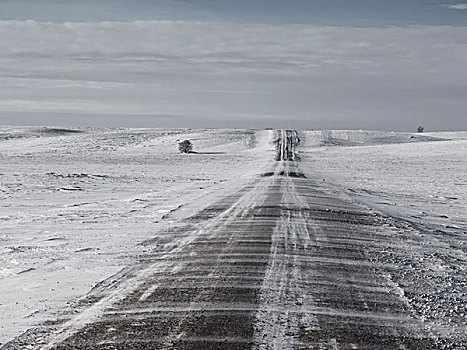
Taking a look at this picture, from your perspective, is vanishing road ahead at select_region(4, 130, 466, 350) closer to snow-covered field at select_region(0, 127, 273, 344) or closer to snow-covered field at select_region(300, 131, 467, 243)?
snow-covered field at select_region(0, 127, 273, 344)

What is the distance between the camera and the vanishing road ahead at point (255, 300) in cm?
507

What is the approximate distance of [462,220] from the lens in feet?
48.4

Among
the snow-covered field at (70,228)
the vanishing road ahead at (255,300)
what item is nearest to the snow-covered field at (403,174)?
the vanishing road ahead at (255,300)

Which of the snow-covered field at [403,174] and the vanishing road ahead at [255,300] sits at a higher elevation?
the vanishing road ahead at [255,300]

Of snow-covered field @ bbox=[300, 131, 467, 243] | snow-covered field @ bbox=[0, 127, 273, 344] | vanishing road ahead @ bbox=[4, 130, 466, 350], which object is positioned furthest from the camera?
snow-covered field @ bbox=[300, 131, 467, 243]

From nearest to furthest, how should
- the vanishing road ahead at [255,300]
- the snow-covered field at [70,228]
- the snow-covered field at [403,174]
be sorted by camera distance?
the vanishing road ahead at [255,300] → the snow-covered field at [70,228] → the snow-covered field at [403,174]

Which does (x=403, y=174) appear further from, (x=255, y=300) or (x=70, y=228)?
(x=255, y=300)

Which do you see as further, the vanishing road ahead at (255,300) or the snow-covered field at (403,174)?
the snow-covered field at (403,174)

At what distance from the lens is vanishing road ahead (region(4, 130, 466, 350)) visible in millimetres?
5070

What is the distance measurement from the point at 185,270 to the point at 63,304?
1.97 meters

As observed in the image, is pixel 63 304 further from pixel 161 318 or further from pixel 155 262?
pixel 155 262

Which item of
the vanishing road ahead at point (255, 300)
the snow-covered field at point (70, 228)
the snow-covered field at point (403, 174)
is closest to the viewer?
the vanishing road ahead at point (255, 300)

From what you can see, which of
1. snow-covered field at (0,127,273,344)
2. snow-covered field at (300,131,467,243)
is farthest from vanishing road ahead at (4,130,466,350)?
snow-covered field at (300,131,467,243)

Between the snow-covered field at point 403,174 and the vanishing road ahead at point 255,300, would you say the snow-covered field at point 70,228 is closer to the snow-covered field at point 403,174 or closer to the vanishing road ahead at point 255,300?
the vanishing road ahead at point 255,300
